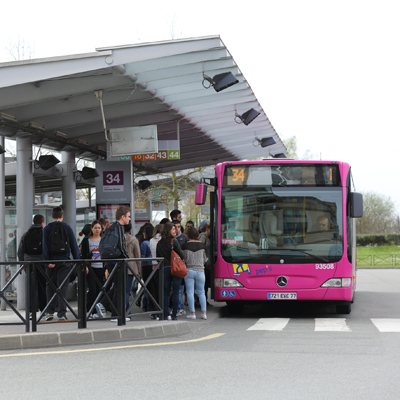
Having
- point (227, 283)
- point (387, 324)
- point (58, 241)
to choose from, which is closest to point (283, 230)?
point (227, 283)

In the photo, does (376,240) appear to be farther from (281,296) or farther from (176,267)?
(176,267)

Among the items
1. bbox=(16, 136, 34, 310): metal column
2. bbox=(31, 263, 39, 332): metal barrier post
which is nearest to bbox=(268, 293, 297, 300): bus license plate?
bbox=(31, 263, 39, 332): metal barrier post

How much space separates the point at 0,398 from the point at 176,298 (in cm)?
621

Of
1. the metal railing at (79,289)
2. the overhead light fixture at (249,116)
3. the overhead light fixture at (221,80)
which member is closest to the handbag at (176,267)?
the metal railing at (79,289)

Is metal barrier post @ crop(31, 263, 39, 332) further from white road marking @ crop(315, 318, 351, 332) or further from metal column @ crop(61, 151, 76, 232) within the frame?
metal column @ crop(61, 151, 76, 232)

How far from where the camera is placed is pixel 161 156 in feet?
56.6

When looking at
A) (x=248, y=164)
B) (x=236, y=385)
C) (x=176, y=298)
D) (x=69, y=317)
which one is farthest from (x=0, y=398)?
(x=248, y=164)

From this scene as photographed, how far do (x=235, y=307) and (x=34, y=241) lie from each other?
4053mm

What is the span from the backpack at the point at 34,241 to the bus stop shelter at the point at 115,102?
230 centimetres

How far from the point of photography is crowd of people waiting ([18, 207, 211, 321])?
1031 centimetres

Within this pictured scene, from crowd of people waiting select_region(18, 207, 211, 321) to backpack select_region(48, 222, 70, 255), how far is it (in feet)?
0.04

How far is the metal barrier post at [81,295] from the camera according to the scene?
10016 millimetres

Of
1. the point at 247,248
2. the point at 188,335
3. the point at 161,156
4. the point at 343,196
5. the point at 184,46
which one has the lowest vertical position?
the point at 188,335

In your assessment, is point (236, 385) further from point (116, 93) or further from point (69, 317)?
point (116, 93)
